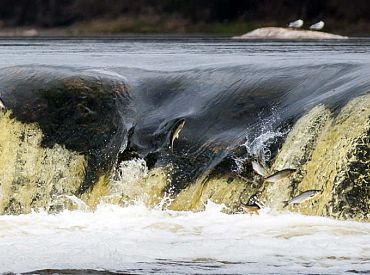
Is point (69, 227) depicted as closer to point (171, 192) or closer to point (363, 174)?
point (171, 192)

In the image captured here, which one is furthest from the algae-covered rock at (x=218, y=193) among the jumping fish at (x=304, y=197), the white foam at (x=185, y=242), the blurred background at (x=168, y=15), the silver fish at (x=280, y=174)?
the blurred background at (x=168, y=15)

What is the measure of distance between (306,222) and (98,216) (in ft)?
8.50

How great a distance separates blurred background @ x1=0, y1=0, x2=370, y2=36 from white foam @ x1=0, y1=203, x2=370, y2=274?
139 feet

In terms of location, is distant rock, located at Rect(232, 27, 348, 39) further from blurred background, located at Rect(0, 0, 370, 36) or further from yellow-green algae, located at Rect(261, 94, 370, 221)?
yellow-green algae, located at Rect(261, 94, 370, 221)

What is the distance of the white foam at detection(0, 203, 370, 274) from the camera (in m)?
12.2

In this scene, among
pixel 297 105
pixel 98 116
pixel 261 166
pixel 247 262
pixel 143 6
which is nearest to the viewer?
pixel 247 262

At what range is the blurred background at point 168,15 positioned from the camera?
58812mm

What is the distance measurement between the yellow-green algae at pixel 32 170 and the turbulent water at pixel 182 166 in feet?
0.06

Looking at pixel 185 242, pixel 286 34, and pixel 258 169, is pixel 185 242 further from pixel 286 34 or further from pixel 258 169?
pixel 286 34

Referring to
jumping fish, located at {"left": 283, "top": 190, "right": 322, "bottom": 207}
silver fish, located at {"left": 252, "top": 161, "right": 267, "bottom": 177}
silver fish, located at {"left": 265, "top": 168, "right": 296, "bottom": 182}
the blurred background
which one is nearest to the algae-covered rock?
silver fish, located at {"left": 252, "top": 161, "right": 267, "bottom": 177}

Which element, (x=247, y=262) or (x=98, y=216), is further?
(x=98, y=216)

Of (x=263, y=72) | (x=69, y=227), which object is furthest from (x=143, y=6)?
(x=69, y=227)

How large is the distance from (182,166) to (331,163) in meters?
2.21

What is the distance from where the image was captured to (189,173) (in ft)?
51.9
